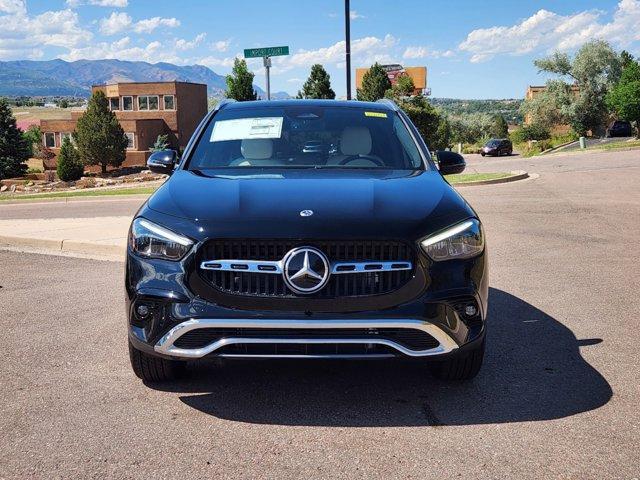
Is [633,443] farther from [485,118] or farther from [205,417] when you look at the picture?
[485,118]

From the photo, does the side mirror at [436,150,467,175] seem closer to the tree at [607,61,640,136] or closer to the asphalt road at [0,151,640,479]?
the asphalt road at [0,151,640,479]

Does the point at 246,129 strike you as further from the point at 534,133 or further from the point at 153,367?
the point at 534,133

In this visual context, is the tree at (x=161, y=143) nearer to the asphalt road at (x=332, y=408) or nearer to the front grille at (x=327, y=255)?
the asphalt road at (x=332, y=408)

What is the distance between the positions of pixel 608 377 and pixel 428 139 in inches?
1666

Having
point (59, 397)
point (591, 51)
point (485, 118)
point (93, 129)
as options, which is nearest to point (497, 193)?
point (59, 397)

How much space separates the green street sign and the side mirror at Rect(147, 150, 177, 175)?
1031 inches

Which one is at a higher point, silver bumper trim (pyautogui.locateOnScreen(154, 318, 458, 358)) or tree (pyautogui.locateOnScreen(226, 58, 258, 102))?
tree (pyautogui.locateOnScreen(226, 58, 258, 102))

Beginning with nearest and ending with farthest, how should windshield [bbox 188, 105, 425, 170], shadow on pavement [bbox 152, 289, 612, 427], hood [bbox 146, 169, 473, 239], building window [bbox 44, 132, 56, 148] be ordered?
1. hood [bbox 146, 169, 473, 239]
2. shadow on pavement [bbox 152, 289, 612, 427]
3. windshield [bbox 188, 105, 425, 170]
4. building window [bbox 44, 132, 56, 148]

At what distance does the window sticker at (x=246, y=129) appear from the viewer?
525cm

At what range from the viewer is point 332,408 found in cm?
393

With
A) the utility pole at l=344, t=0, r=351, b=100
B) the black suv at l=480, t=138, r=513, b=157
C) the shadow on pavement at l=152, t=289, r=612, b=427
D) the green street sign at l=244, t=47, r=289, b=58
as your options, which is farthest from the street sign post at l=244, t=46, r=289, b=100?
the black suv at l=480, t=138, r=513, b=157

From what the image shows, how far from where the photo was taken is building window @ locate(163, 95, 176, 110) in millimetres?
74250

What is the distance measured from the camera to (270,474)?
3131 millimetres

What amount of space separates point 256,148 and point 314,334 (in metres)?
1.92
